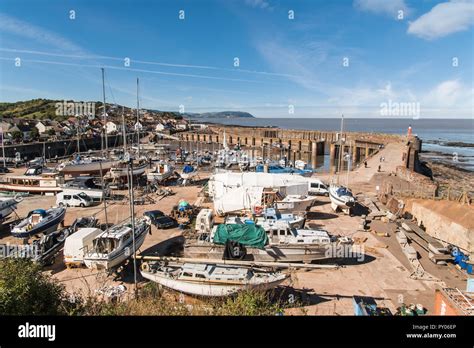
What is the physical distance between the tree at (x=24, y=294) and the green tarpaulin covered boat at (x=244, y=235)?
7078 millimetres

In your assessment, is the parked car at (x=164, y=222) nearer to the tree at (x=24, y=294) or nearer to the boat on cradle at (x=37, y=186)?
the tree at (x=24, y=294)

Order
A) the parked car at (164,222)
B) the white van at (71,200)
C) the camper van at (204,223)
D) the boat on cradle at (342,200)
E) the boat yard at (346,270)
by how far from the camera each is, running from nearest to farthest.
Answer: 1. the boat yard at (346,270)
2. the camper van at (204,223)
3. the parked car at (164,222)
4. the boat on cradle at (342,200)
5. the white van at (71,200)

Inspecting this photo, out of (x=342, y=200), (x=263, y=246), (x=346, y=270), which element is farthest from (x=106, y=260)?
(x=342, y=200)

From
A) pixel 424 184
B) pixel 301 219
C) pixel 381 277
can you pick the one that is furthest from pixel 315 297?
pixel 424 184

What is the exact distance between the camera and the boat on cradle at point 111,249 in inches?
440

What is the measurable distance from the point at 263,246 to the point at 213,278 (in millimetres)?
3626

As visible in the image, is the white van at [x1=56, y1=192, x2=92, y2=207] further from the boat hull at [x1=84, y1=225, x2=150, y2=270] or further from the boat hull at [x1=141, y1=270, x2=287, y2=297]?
the boat hull at [x1=141, y1=270, x2=287, y2=297]

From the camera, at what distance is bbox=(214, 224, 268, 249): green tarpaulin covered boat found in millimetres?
12594

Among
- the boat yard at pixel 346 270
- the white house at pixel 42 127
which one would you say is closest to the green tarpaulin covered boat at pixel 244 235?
the boat yard at pixel 346 270

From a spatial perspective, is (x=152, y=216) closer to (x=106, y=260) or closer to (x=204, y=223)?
(x=204, y=223)

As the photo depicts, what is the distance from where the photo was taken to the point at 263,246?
41.3ft
